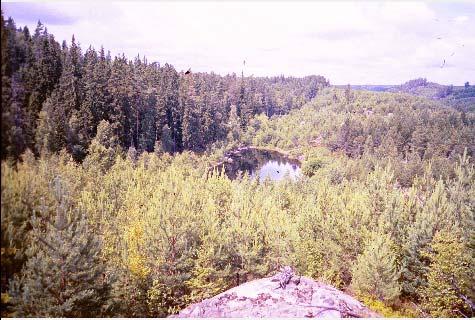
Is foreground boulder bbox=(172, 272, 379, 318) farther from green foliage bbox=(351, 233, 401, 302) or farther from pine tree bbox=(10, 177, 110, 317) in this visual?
green foliage bbox=(351, 233, 401, 302)

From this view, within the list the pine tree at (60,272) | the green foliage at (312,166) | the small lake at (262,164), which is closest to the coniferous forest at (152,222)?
the pine tree at (60,272)

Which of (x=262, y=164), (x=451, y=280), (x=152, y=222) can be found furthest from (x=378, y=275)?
(x=262, y=164)

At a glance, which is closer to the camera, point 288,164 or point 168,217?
point 168,217

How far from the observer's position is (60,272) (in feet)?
26.3

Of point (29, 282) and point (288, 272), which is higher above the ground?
point (29, 282)

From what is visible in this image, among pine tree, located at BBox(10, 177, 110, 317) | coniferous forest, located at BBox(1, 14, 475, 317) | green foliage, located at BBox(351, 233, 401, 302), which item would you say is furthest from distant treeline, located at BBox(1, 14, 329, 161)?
green foliage, located at BBox(351, 233, 401, 302)

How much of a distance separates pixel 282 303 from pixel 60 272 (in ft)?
16.6

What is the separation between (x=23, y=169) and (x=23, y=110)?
111cm

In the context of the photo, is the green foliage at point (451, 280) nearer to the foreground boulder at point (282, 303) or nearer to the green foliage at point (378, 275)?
the green foliage at point (378, 275)

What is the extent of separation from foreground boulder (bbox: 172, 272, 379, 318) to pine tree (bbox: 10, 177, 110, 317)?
240 centimetres

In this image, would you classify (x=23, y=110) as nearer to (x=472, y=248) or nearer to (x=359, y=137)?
(x=472, y=248)

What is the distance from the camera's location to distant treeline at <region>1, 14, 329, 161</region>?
682cm

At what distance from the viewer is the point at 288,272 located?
9.63 metres

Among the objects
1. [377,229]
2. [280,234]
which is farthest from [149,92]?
[377,229]
